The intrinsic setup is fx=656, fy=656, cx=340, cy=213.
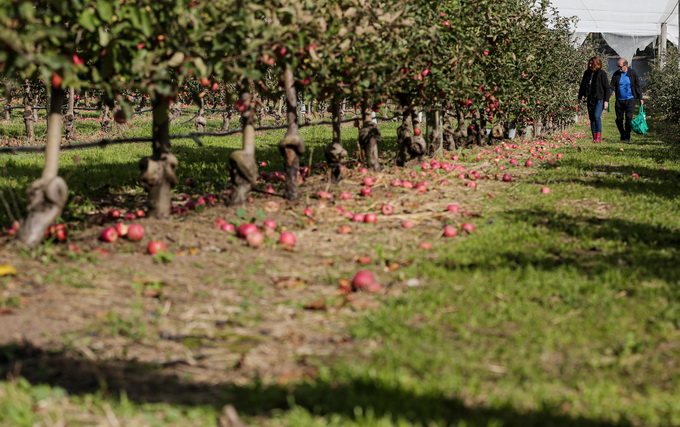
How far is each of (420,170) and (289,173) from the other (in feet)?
11.1

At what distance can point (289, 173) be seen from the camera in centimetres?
723

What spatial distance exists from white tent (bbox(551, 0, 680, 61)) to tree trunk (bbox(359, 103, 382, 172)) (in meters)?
36.2

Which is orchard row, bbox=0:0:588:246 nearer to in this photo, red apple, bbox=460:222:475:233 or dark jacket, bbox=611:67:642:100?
red apple, bbox=460:222:475:233

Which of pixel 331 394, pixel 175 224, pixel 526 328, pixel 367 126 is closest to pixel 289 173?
pixel 175 224

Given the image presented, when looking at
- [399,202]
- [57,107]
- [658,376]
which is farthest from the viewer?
[399,202]

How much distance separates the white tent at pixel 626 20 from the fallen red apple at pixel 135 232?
41.3 m

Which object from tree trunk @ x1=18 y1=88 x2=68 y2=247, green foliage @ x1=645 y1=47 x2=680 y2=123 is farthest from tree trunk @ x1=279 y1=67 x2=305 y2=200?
green foliage @ x1=645 y1=47 x2=680 y2=123

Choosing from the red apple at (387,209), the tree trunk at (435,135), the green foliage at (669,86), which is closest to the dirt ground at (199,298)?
the red apple at (387,209)

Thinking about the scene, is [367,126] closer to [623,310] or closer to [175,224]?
[175,224]

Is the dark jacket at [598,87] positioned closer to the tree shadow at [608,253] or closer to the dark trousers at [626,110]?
the dark trousers at [626,110]

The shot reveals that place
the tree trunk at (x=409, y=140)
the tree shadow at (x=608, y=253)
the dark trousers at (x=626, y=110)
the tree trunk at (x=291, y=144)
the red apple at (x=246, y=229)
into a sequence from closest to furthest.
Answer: the tree shadow at (x=608, y=253), the red apple at (x=246, y=229), the tree trunk at (x=291, y=144), the tree trunk at (x=409, y=140), the dark trousers at (x=626, y=110)

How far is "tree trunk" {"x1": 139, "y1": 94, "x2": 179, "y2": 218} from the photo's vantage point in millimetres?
5629

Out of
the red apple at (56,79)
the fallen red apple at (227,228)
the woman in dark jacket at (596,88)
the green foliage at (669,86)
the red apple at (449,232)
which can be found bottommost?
the red apple at (449,232)

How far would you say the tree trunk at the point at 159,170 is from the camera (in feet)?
18.5
